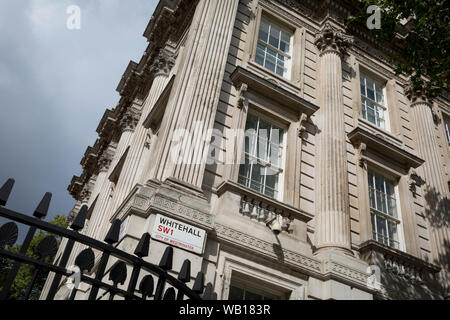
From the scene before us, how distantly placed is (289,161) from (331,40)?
6.78 metres

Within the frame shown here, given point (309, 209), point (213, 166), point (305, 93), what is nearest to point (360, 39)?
point (305, 93)

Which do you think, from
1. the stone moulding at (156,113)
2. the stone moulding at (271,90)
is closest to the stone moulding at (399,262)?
the stone moulding at (271,90)

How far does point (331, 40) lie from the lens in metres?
15.7

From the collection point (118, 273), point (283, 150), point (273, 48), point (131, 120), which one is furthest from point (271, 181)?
point (131, 120)

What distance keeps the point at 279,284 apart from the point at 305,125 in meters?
5.73

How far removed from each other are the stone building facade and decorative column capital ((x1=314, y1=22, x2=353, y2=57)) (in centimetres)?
6

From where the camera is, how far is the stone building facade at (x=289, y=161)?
31.3 ft

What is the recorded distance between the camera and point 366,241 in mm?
11312

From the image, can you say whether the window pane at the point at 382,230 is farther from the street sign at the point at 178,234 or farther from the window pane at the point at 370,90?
the street sign at the point at 178,234

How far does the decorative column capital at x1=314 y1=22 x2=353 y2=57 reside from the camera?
1557cm

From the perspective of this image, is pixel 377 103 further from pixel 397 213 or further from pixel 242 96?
pixel 242 96

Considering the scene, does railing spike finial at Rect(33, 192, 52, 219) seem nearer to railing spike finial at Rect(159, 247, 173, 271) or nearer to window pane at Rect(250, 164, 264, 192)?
railing spike finial at Rect(159, 247, 173, 271)

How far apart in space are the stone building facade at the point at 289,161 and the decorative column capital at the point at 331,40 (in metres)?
0.06
